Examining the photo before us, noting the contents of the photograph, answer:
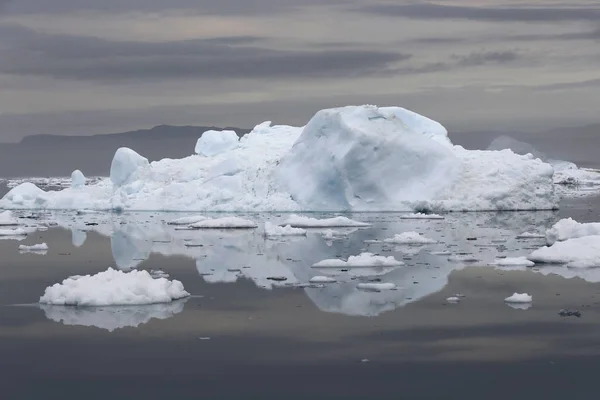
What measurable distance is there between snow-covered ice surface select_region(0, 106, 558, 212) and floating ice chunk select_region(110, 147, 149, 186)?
1313mm

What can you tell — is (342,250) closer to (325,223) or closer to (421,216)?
(325,223)

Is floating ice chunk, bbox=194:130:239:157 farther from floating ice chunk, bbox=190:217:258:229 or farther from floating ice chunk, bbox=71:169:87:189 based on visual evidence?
floating ice chunk, bbox=190:217:258:229

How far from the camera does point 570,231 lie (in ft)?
53.1

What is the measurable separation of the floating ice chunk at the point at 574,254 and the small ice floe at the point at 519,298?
3029mm

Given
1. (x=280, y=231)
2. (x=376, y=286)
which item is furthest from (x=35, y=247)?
(x=376, y=286)

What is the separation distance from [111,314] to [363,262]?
4.84 m

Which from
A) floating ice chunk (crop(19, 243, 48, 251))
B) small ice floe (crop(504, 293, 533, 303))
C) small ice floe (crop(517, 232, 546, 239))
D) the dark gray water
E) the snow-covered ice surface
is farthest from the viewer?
the snow-covered ice surface

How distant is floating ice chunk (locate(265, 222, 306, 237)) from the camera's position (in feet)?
63.6

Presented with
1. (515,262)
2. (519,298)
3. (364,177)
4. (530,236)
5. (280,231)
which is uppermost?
(364,177)

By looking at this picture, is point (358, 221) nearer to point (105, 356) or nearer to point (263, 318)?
point (263, 318)

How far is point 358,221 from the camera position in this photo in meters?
22.5

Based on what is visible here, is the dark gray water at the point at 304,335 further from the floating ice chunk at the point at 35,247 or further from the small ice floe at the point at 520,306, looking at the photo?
the floating ice chunk at the point at 35,247

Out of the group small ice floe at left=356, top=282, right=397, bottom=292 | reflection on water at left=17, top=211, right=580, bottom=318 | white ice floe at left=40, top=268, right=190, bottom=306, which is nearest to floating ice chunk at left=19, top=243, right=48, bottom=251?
reflection on water at left=17, top=211, right=580, bottom=318

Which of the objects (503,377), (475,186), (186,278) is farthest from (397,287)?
(475,186)
